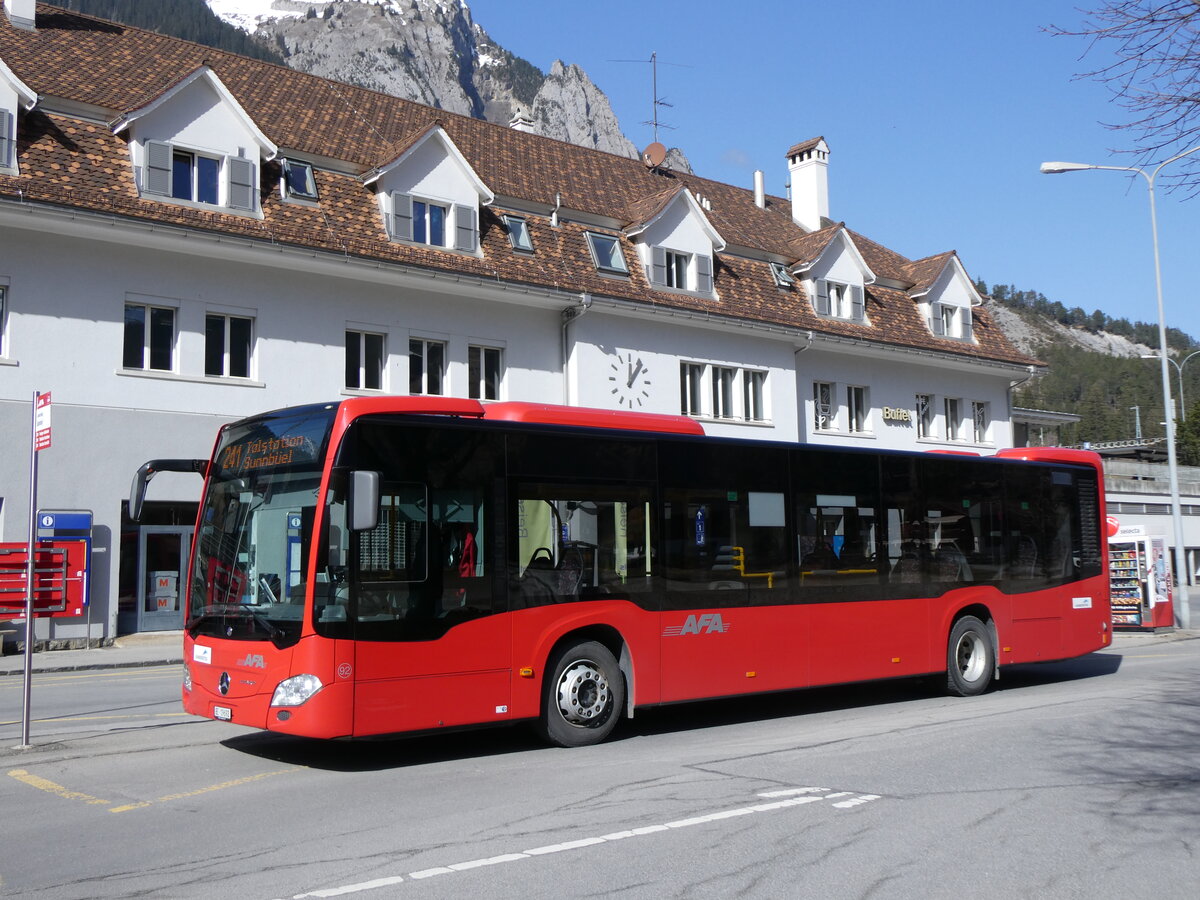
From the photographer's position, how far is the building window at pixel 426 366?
26.1m

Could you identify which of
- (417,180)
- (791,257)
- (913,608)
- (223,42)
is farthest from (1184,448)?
(223,42)

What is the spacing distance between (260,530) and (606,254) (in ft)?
70.7

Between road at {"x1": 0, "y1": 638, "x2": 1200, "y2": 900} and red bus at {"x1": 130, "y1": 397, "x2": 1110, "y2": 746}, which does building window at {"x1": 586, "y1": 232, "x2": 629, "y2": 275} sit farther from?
road at {"x1": 0, "y1": 638, "x2": 1200, "y2": 900}

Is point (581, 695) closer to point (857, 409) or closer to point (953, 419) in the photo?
point (857, 409)

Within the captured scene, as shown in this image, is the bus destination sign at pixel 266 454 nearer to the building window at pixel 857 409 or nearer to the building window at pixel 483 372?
the building window at pixel 483 372

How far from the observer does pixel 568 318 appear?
28297 mm

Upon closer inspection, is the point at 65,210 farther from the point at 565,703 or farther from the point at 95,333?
the point at 565,703

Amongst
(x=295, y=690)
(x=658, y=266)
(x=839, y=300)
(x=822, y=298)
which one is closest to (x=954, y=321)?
(x=839, y=300)

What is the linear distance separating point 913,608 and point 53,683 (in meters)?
11.9

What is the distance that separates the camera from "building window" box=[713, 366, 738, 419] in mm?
31444

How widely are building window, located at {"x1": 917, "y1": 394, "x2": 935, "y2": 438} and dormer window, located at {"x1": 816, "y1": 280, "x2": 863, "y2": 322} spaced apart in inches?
161

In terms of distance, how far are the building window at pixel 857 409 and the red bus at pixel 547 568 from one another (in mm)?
21397

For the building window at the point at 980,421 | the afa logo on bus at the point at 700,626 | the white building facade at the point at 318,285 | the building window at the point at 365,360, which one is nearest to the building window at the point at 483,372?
the white building facade at the point at 318,285

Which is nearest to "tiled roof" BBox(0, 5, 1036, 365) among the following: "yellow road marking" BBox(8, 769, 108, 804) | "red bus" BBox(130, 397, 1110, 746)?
"red bus" BBox(130, 397, 1110, 746)
